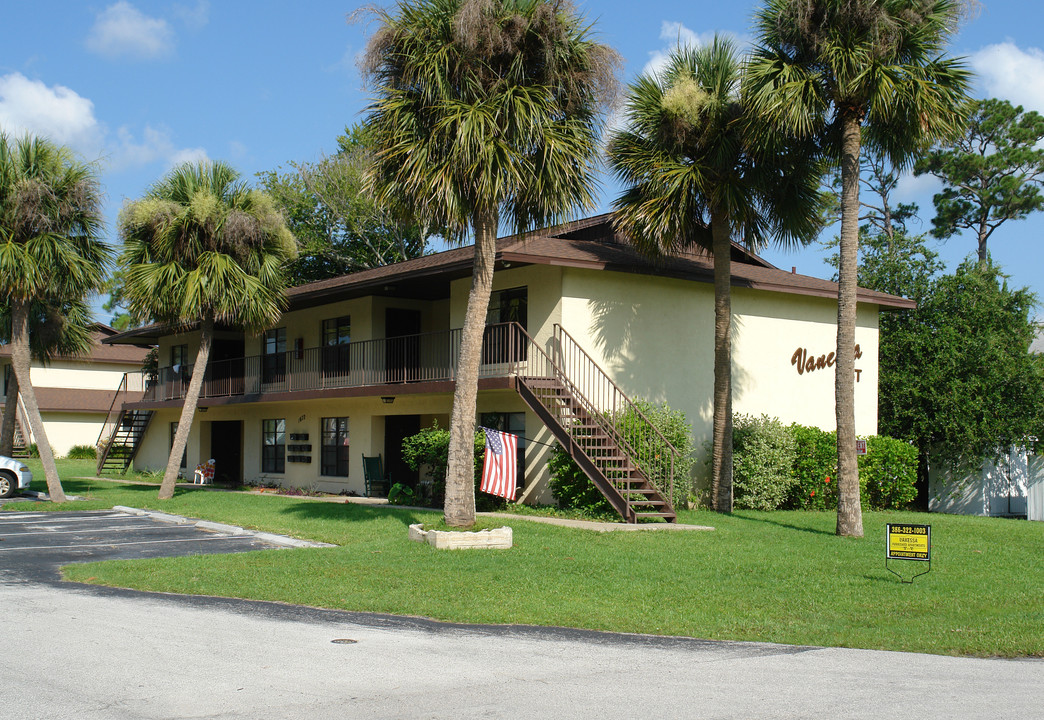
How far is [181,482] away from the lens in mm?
31812

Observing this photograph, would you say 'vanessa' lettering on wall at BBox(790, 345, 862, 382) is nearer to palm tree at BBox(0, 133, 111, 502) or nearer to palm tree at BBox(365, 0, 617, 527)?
palm tree at BBox(365, 0, 617, 527)

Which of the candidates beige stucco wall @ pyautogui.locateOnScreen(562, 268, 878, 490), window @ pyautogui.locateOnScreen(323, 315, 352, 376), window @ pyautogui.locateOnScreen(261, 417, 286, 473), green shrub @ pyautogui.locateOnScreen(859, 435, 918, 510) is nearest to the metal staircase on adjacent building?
window @ pyautogui.locateOnScreen(261, 417, 286, 473)

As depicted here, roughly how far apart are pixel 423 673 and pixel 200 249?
17.2 m

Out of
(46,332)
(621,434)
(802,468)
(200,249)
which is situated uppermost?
(200,249)

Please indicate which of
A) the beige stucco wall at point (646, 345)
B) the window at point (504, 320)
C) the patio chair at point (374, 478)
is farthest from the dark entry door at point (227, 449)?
the window at point (504, 320)

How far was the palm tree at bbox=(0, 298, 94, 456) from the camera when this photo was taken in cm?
3077

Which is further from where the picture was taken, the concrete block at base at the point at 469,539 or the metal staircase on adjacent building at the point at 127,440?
the metal staircase on adjacent building at the point at 127,440

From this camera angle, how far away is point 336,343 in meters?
26.5

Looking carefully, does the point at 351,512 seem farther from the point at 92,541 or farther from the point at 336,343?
the point at 336,343

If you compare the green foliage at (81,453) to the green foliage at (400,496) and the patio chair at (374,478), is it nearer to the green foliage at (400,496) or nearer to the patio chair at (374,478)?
the patio chair at (374,478)

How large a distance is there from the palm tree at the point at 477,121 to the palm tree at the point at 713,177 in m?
3.24

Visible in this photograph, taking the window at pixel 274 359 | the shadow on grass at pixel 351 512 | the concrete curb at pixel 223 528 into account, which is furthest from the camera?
the window at pixel 274 359

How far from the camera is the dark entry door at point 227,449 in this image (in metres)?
32.5

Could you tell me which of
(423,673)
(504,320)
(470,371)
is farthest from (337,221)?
(423,673)
